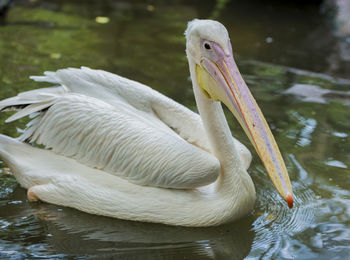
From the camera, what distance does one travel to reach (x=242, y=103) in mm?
3035

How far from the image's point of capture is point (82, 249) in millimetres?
3031

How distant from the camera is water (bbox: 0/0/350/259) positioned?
10.2 feet

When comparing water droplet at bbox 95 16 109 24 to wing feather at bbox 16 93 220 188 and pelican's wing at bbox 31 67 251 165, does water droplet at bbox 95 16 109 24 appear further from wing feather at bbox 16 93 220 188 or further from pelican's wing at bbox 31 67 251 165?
wing feather at bbox 16 93 220 188

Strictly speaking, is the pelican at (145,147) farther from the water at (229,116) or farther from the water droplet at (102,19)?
the water droplet at (102,19)

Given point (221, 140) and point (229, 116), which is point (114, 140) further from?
point (229, 116)

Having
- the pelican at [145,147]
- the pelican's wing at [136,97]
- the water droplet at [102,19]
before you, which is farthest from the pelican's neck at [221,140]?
the water droplet at [102,19]

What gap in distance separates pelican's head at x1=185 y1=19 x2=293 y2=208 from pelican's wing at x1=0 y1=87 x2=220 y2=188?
13.4 inches

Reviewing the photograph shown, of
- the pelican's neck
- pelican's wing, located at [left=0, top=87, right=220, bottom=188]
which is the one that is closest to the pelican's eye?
the pelican's neck

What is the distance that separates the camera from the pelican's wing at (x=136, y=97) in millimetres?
3641

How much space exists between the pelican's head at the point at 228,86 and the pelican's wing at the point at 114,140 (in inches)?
13.4

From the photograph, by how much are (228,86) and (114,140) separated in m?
0.79

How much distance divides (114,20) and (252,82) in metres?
2.88

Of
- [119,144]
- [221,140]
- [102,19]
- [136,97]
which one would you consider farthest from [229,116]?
[102,19]

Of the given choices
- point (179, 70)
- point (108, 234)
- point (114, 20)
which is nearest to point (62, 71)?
point (108, 234)
